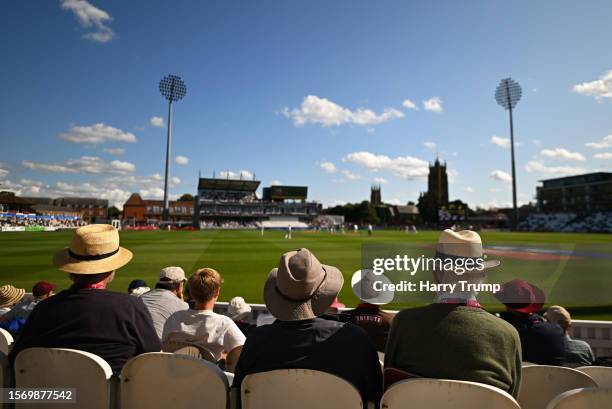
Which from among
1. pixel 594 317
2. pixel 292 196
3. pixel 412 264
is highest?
pixel 292 196

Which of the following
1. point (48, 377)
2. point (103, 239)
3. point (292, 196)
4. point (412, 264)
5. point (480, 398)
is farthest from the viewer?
point (292, 196)

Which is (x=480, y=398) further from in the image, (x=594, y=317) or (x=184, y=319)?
(x=594, y=317)

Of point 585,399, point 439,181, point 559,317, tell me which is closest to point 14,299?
point 585,399

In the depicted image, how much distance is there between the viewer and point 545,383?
191 cm

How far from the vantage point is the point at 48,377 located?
1.99 metres

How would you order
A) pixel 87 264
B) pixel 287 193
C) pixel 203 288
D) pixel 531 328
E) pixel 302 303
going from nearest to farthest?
1. pixel 302 303
2. pixel 87 264
3. pixel 531 328
4. pixel 203 288
5. pixel 287 193

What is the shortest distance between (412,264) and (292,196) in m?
97.1

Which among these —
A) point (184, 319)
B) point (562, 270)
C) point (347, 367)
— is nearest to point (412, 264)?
point (347, 367)

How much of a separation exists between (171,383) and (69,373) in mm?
586

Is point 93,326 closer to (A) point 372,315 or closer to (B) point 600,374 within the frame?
(A) point 372,315

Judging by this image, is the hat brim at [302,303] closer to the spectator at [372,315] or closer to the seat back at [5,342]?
the spectator at [372,315]

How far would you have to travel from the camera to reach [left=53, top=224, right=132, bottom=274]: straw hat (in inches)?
95.8

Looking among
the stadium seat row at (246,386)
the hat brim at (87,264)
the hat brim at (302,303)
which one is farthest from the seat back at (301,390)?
the hat brim at (87,264)

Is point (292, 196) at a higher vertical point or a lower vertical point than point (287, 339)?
higher
